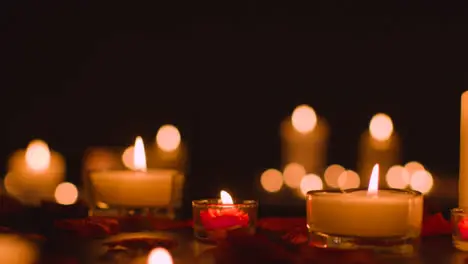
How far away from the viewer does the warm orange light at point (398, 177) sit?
3463 mm

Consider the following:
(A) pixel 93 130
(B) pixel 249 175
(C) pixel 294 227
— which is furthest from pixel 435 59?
(C) pixel 294 227

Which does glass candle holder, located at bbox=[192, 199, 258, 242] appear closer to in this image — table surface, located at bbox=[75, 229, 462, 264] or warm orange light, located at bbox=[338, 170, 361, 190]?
table surface, located at bbox=[75, 229, 462, 264]

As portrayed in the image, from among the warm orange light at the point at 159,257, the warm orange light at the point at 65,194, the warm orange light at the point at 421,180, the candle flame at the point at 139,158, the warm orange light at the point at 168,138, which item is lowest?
the warm orange light at the point at 159,257

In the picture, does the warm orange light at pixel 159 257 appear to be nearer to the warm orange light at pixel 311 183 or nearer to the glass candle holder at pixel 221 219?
the glass candle holder at pixel 221 219

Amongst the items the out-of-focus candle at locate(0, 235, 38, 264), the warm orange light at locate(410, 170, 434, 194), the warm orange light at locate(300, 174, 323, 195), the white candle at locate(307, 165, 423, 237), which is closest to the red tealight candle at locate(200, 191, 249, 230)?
the white candle at locate(307, 165, 423, 237)

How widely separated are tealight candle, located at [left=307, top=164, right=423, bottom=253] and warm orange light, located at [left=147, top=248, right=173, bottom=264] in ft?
0.61

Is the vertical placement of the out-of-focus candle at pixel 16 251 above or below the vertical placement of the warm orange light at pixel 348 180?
below

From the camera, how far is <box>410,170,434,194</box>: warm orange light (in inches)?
119

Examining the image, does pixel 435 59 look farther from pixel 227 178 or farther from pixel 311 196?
pixel 311 196

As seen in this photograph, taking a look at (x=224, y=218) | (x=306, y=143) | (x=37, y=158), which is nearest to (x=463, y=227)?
(x=224, y=218)

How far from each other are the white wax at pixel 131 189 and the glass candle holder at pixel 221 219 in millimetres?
215

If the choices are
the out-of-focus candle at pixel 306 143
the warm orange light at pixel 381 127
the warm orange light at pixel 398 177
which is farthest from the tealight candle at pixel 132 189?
the warm orange light at pixel 398 177

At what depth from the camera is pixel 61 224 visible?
3.34ft

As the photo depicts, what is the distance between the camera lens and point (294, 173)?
11.4 feet
